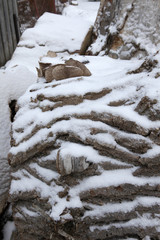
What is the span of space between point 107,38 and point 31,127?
1.57 metres

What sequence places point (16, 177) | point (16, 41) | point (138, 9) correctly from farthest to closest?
point (16, 41) → point (138, 9) → point (16, 177)

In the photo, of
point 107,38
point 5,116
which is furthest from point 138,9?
point 5,116

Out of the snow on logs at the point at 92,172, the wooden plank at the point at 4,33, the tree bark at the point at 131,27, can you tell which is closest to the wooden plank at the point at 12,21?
the wooden plank at the point at 4,33

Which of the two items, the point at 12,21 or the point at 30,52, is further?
the point at 12,21

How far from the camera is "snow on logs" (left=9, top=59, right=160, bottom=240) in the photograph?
1183mm

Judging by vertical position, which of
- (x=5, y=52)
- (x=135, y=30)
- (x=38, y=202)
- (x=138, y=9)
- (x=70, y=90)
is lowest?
(x=38, y=202)

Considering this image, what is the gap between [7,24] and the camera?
10.8 ft

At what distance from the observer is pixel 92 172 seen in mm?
1216

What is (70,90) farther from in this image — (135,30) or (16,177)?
(135,30)

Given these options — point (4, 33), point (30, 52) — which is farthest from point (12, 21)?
point (30, 52)

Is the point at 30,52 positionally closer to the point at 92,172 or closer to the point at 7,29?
the point at 7,29

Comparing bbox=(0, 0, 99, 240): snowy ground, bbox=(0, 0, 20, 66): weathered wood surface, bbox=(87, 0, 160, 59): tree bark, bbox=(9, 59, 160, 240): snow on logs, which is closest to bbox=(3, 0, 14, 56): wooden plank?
bbox=(0, 0, 20, 66): weathered wood surface

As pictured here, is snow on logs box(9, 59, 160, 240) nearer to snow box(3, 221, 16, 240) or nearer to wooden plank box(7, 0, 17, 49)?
snow box(3, 221, 16, 240)

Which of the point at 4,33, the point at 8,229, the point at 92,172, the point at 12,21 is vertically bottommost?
the point at 8,229
